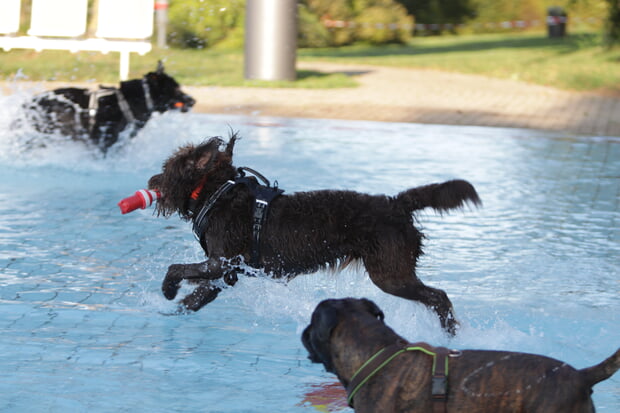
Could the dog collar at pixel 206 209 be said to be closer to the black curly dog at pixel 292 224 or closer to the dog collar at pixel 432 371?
the black curly dog at pixel 292 224

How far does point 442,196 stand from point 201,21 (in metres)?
23.7

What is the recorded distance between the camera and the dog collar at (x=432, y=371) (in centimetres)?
318

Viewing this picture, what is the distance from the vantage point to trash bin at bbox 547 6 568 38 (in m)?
31.5

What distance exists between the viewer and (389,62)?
23.8 metres

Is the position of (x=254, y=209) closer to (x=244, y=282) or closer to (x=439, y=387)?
(x=244, y=282)

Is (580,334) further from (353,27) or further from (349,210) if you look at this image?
(353,27)

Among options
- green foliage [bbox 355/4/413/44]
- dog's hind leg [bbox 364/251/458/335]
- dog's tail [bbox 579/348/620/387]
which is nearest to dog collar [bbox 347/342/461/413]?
dog's tail [bbox 579/348/620/387]

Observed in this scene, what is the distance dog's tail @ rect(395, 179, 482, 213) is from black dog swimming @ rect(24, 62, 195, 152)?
17.8 ft

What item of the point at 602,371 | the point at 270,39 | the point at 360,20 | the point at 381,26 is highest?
the point at 360,20

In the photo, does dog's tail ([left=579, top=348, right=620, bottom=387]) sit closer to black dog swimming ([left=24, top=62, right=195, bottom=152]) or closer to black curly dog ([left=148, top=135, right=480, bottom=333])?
black curly dog ([left=148, top=135, right=480, bottom=333])

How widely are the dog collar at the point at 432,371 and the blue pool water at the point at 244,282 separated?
3.67 ft

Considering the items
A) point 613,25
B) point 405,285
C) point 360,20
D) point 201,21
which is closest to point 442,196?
point 405,285

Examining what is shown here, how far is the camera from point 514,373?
316 cm

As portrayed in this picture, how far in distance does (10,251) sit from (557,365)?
504 cm
